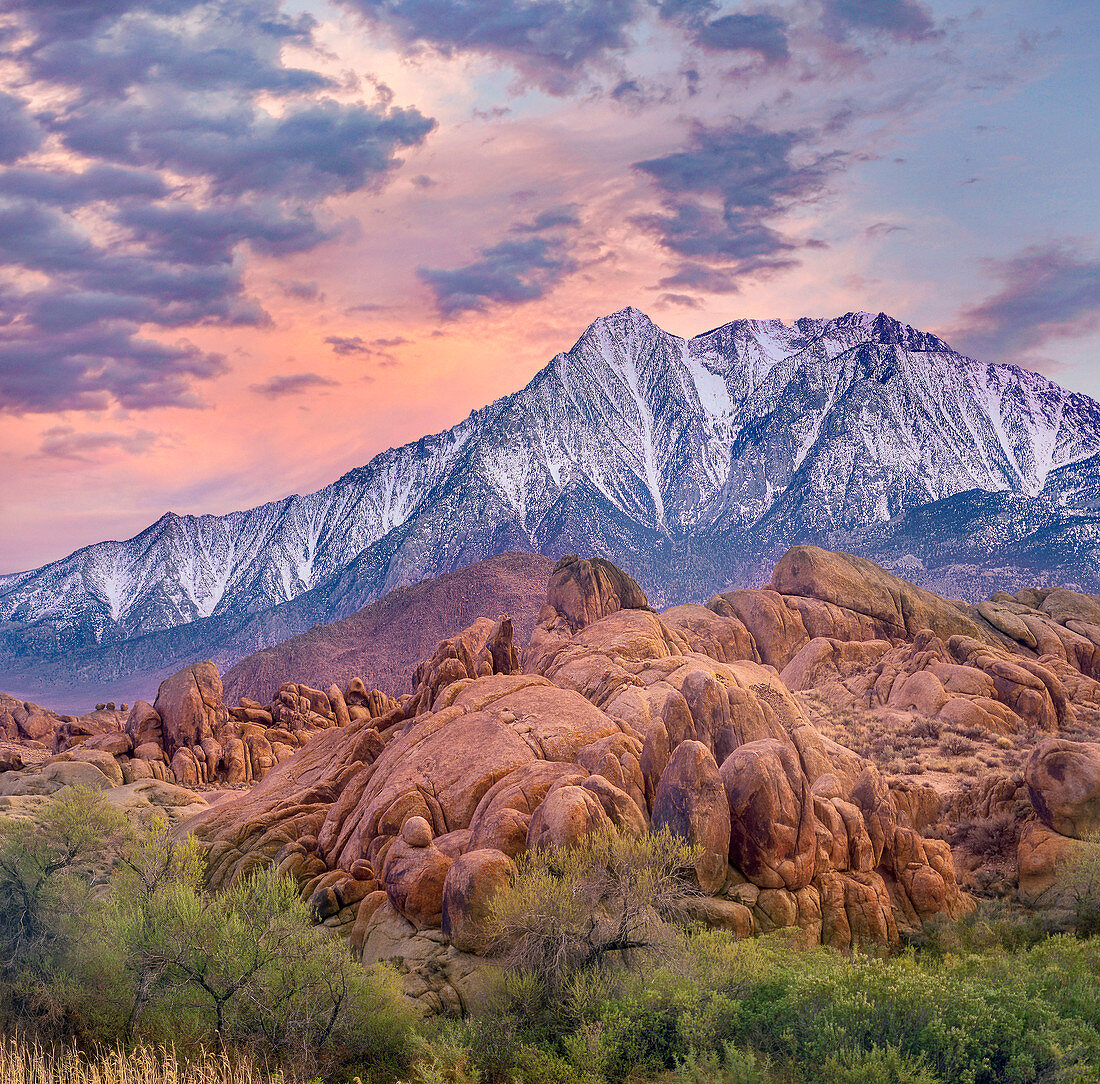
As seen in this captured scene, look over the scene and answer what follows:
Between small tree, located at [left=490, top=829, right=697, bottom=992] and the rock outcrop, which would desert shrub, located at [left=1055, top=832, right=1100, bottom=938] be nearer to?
the rock outcrop

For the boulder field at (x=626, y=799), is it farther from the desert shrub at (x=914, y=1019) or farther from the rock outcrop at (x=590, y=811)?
the desert shrub at (x=914, y=1019)

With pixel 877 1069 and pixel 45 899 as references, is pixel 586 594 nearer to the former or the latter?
pixel 45 899

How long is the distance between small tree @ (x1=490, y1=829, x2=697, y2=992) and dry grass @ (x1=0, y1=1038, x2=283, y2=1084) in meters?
7.71

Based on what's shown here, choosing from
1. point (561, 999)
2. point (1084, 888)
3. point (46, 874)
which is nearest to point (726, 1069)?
point (561, 999)

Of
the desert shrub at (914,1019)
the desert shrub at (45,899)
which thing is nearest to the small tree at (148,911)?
the desert shrub at (45,899)

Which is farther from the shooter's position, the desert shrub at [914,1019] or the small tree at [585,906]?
the small tree at [585,906]

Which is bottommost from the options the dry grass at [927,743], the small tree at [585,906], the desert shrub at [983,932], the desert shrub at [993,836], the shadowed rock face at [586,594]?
the desert shrub at [983,932]

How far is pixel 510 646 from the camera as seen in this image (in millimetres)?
61906

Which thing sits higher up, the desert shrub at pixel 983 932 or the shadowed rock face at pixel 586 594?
the shadowed rock face at pixel 586 594

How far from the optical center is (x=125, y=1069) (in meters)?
21.7

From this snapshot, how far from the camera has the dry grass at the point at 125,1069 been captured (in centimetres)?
2128

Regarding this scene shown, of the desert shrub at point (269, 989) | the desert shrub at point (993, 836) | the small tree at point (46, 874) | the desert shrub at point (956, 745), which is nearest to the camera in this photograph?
the desert shrub at point (269, 989)

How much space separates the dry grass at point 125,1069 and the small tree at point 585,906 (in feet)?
25.3

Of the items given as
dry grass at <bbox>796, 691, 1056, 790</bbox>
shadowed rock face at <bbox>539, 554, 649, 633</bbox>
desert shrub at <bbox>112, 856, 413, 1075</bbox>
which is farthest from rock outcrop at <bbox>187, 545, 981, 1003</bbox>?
shadowed rock face at <bbox>539, 554, 649, 633</bbox>
